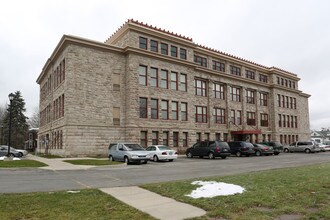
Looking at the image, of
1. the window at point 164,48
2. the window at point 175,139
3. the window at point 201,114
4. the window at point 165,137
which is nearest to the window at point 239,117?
the window at point 201,114

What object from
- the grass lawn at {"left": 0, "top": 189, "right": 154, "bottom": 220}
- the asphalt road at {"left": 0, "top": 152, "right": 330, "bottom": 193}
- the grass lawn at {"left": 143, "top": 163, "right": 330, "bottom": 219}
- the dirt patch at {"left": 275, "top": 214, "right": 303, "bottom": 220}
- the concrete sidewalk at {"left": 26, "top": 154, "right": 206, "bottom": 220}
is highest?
the grass lawn at {"left": 143, "top": 163, "right": 330, "bottom": 219}

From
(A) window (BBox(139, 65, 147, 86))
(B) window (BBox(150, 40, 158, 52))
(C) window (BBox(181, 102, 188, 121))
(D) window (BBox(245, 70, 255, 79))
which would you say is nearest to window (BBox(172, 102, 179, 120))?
(C) window (BBox(181, 102, 188, 121))

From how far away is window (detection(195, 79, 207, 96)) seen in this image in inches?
1638

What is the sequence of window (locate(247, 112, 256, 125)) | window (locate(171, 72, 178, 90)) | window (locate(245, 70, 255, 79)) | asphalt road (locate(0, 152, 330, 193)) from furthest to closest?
window (locate(245, 70, 255, 79)) → window (locate(247, 112, 256, 125)) → window (locate(171, 72, 178, 90)) → asphalt road (locate(0, 152, 330, 193))

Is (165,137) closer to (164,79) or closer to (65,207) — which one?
(164,79)

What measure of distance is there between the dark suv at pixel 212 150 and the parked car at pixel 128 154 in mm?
7588

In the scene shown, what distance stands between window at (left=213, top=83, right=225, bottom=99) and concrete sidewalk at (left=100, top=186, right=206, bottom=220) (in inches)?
1398

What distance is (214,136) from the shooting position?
139ft

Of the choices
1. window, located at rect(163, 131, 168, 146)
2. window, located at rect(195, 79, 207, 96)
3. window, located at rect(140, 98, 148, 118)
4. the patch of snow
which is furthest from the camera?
window, located at rect(195, 79, 207, 96)

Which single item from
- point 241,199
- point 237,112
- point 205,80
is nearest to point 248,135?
point 237,112

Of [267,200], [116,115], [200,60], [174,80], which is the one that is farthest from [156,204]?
[200,60]

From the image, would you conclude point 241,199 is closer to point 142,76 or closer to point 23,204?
point 23,204

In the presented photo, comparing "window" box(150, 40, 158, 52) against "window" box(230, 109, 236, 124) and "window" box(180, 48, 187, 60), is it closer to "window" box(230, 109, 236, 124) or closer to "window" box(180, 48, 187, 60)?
"window" box(180, 48, 187, 60)

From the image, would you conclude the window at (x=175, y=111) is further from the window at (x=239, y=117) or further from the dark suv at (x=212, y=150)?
the window at (x=239, y=117)
